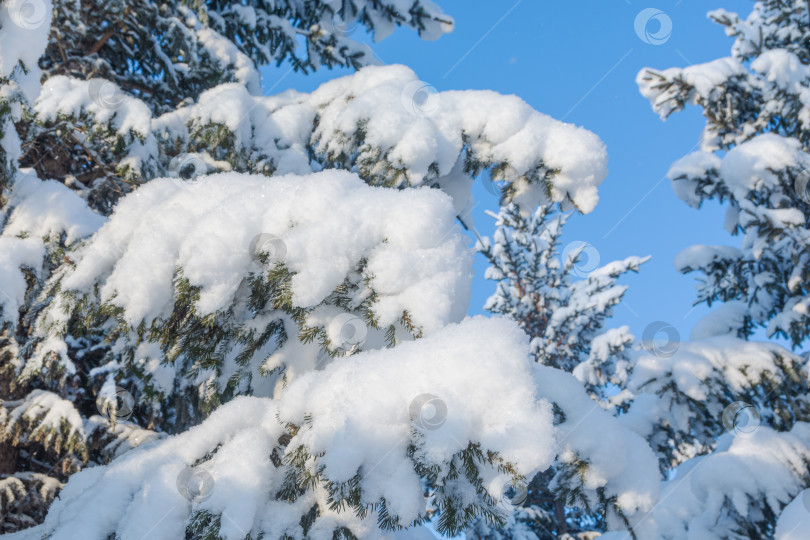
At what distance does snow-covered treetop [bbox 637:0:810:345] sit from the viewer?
→ 5656 mm

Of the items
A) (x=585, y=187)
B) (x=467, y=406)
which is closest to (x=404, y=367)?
(x=467, y=406)

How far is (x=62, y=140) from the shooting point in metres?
4.05

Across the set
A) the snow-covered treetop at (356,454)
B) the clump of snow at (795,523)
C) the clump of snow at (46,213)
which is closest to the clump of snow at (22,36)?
the clump of snow at (46,213)

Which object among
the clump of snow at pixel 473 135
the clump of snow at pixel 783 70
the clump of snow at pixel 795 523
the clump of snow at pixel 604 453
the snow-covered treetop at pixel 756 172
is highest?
the clump of snow at pixel 783 70

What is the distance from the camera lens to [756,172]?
5.81 metres

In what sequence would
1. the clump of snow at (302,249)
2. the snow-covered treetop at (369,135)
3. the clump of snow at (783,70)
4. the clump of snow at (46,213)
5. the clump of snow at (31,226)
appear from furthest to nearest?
the clump of snow at (783,70), the clump of snow at (46,213), the clump of snow at (31,226), the snow-covered treetop at (369,135), the clump of snow at (302,249)

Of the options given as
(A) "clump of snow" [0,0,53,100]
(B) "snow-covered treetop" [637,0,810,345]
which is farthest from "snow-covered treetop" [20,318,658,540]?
(B) "snow-covered treetop" [637,0,810,345]

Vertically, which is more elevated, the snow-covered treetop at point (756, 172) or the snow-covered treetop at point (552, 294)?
the snow-covered treetop at point (756, 172)

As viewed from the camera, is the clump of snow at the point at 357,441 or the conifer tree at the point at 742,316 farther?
the conifer tree at the point at 742,316

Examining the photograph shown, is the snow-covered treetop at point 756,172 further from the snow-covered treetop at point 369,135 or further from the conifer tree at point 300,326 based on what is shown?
the conifer tree at point 300,326

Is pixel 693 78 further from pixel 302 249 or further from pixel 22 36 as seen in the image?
pixel 22 36

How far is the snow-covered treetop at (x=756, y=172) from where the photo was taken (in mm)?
5656

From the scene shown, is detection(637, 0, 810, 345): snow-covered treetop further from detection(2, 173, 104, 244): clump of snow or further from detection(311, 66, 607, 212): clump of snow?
detection(2, 173, 104, 244): clump of snow

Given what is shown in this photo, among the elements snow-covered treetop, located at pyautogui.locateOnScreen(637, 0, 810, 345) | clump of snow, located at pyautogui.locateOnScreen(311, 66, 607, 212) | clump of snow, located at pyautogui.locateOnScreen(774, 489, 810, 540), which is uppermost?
snow-covered treetop, located at pyautogui.locateOnScreen(637, 0, 810, 345)
